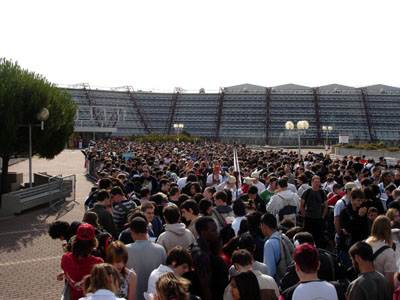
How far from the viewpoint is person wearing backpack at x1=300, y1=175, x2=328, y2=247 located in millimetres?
9219

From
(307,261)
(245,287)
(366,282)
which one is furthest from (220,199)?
(245,287)

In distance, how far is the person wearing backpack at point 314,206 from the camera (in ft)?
30.2

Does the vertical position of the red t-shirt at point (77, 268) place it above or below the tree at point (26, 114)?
below

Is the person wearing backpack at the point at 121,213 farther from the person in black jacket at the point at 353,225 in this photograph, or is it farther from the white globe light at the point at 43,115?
the white globe light at the point at 43,115

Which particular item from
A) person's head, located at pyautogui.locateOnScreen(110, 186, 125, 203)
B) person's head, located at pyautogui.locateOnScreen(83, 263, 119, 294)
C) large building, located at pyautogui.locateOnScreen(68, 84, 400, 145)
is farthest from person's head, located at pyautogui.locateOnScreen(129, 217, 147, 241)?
large building, located at pyautogui.locateOnScreen(68, 84, 400, 145)

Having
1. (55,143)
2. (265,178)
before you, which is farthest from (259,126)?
(265,178)

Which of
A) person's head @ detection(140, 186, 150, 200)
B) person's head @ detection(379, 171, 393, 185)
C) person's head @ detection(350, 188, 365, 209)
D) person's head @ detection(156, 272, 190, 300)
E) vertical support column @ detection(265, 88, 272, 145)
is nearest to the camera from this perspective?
person's head @ detection(156, 272, 190, 300)

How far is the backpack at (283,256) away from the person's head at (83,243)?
2428 mm

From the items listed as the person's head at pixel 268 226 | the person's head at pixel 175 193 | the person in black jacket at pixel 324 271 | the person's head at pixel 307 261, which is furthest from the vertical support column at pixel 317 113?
the person's head at pixel 307 261

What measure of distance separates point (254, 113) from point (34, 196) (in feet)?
254

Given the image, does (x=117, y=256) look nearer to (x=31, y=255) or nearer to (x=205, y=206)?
(x=205, y=206)

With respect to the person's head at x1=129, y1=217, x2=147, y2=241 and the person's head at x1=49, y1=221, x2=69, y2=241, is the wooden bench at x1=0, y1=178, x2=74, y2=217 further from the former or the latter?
the person's head at x1=129, y1=217, x2=147, y2=241

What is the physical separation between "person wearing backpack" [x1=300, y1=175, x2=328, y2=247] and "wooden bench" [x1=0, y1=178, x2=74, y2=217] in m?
11.6

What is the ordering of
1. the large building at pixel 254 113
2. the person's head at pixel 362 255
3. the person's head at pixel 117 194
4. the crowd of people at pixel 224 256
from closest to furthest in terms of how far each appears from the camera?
the crowd of people at pixel 224 256 → the person's head at pixel 362 255 → the person's head at pixel 117 194 → the large building at pixel 254 113
